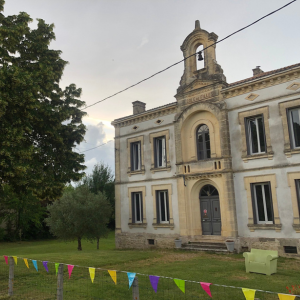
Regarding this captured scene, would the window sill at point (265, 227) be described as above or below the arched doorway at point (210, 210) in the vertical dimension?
below

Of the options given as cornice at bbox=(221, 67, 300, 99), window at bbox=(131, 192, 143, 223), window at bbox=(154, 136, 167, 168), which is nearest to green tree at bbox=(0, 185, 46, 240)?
window at bbox=(131, 192, 143, 223)

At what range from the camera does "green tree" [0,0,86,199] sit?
10086 millimetres

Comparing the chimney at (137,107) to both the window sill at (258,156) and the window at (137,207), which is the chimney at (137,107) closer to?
the window at (137,207)

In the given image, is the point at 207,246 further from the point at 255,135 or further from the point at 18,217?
the point at 18,217

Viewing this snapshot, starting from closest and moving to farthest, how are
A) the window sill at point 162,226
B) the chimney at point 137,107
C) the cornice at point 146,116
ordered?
the window sill at point 162,226, the cornice at point 146,116, the chimney at point 137,107

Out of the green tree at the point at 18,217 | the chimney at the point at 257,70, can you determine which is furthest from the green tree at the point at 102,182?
the chimney at the point at 257,70

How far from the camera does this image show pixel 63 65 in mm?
13086

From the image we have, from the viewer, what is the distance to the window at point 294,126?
48.8 ft

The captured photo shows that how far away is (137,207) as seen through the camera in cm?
2145

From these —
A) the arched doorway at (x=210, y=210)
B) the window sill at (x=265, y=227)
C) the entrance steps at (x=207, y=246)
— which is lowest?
the entrance steps at (x=207, y=246)

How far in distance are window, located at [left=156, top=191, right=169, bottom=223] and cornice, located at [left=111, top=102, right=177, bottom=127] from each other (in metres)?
5.27

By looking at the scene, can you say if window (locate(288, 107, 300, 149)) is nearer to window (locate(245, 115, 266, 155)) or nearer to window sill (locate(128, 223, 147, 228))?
window (locate(245, 115, 266, 155))

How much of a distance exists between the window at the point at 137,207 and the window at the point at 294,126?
34.9 feet

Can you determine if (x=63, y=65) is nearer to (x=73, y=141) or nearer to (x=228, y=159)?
(x=73, y=141)
